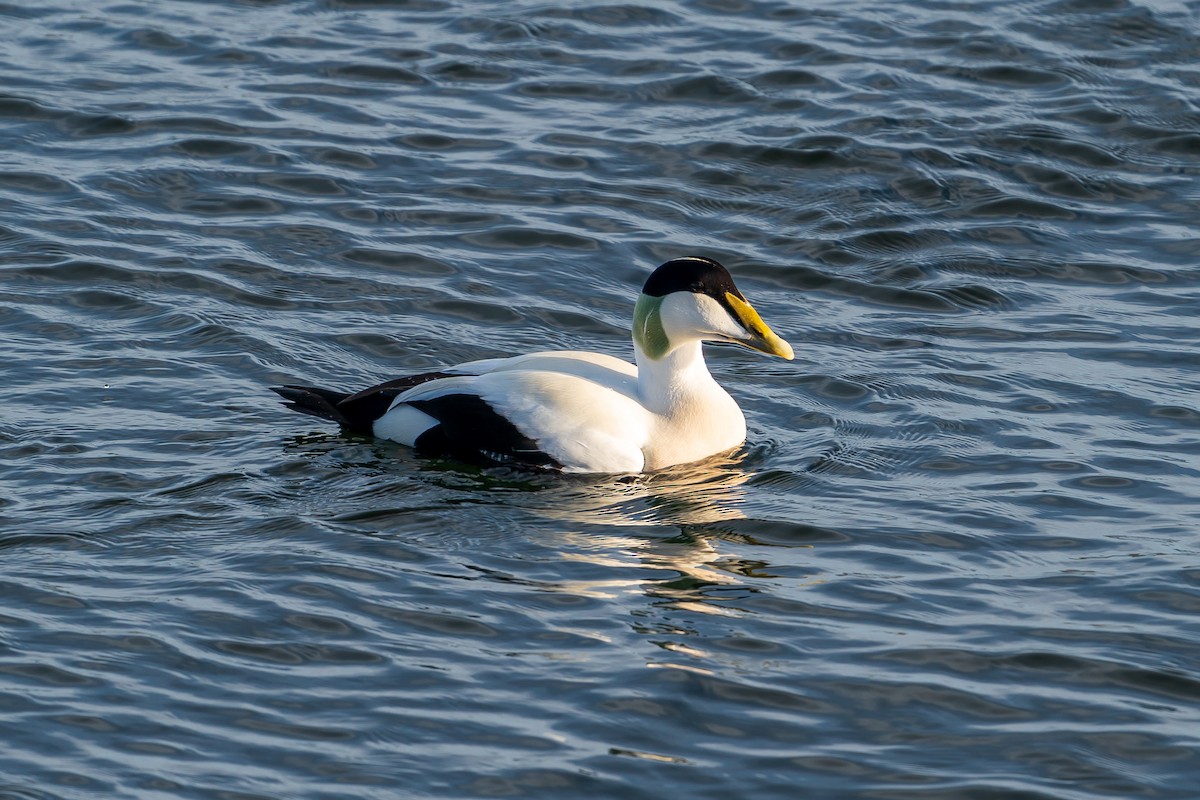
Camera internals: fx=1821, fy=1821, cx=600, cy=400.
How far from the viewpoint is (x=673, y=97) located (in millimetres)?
13438

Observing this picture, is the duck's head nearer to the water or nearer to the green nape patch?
the green nape patch

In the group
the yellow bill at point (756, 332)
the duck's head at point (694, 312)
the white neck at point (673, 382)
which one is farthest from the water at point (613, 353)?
the duck's head at point (694, 312)

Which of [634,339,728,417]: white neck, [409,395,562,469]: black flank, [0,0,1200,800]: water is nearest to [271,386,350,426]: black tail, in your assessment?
[0,0,1200,800]: water

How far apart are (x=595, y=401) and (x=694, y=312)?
0.63 meters

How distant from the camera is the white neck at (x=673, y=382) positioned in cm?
851

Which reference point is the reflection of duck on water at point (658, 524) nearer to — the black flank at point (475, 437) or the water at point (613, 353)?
the water at point (613, 353)

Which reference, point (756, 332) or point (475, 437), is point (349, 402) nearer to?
point (475, 437)

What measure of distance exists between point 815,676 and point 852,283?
486cm

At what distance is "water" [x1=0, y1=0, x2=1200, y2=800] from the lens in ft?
19.6

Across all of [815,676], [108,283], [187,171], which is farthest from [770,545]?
[187,171]

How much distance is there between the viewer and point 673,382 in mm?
8539

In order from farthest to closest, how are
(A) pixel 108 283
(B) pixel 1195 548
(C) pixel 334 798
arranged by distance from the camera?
(A) pixel 108 283, (B) pixel 1195 548, (C) pixel 334 798

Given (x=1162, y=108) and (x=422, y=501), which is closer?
(x=422, y=501)

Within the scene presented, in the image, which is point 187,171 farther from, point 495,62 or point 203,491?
point 203,491
